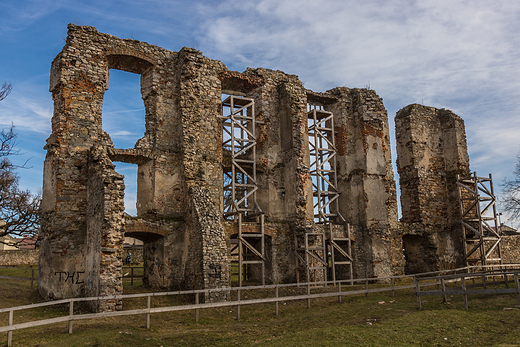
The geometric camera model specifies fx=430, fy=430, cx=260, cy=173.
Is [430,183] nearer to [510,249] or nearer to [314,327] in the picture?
[510,249]

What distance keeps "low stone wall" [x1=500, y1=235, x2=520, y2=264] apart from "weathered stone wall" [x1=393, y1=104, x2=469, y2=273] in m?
3.56

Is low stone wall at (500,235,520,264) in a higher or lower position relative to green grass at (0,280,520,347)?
higher

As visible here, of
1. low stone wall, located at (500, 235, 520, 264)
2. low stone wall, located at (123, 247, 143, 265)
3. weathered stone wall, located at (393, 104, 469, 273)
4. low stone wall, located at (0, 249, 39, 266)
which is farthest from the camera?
low stone wall, located at (0, 249, 39, 266)

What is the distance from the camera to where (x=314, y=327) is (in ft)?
30.7

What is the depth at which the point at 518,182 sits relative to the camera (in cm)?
2541

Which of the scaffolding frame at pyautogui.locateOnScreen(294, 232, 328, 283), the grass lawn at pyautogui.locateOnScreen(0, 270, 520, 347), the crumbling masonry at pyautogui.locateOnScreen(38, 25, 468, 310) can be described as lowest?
the grass lawn at pyautogui.locateOnScreen(0, 270, 520, 347)

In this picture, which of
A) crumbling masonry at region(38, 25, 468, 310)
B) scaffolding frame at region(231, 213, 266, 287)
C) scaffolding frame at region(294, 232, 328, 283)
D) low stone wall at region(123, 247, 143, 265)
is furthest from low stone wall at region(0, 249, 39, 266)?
scaffolding frame at region(294, 232, 328, 283)

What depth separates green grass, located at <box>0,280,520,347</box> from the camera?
7863 millimetres

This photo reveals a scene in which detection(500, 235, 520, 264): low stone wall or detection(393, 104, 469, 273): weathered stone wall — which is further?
detection(500, 235, 520, 264): low stone wall

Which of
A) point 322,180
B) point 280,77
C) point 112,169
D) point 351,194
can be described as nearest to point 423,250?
point 351,194

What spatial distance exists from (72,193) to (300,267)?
353 inches

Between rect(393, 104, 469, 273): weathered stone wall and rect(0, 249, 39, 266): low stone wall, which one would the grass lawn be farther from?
rect(0, 249, 39, 266): low stone wall

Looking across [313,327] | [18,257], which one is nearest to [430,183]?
[313,327]

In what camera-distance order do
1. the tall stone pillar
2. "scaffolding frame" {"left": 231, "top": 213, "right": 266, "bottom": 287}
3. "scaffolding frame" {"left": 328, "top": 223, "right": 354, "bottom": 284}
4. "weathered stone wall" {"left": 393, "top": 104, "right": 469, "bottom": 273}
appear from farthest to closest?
1. "weathered stone wall" {"left": 393, "top": 104, "right": 469, "bottom": 273}
2. "scaffolding frame" {"left": 328, "top": 223, "right": 354, "bottom": 284}
3. "scaffolding frame" {"left": 231, "top": 213, "right": 266, "bottom": 287}
4. the tall stone pillar
